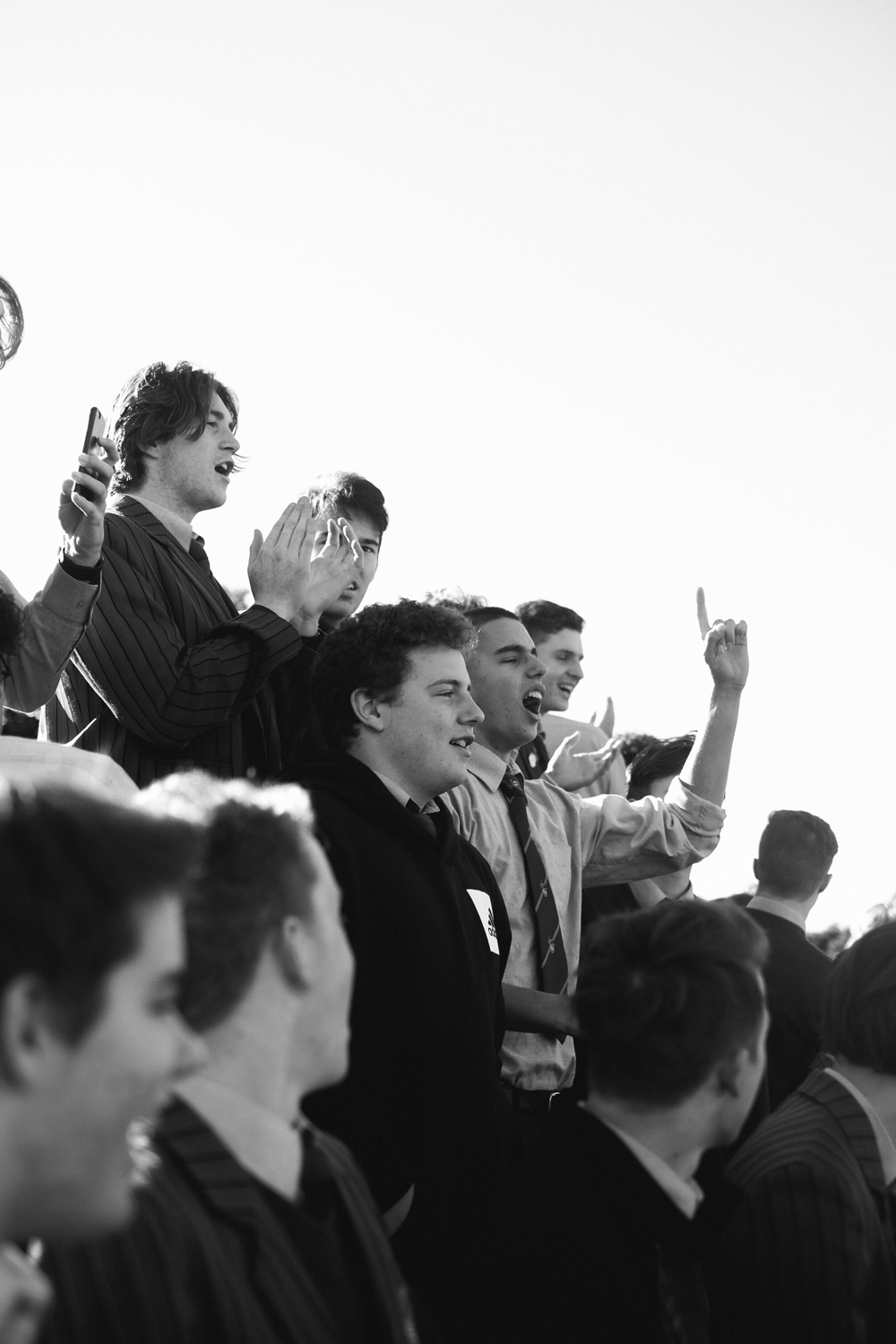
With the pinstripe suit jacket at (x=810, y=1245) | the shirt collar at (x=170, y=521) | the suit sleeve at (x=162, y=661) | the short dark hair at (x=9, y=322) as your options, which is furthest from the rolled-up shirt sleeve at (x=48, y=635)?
the pinstripe suit jacket at (x=810, y=1245)

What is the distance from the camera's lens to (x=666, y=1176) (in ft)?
7.35

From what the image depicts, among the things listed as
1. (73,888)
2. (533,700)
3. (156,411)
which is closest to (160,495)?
(156,411)

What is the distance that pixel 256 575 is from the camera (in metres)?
3.33

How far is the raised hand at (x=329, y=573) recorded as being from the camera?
3383mm

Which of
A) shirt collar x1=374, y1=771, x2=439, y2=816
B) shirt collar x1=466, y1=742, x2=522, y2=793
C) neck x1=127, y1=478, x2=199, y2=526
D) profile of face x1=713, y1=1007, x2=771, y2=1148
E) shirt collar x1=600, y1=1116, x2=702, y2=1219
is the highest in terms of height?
neck x1=127, y1=478, x2=199, y2=526

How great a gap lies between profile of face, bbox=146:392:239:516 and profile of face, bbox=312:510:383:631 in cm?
44

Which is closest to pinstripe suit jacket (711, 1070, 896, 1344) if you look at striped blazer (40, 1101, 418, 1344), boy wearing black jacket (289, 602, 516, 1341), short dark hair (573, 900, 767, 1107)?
short dark hair (573, 900, 767, 1107)

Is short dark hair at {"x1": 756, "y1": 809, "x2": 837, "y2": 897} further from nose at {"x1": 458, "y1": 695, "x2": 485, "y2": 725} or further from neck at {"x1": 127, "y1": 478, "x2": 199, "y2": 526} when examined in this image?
neck at {"x1": 127, "y1": 478, "x2": 199, "y2": 526}

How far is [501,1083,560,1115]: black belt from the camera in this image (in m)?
3.37

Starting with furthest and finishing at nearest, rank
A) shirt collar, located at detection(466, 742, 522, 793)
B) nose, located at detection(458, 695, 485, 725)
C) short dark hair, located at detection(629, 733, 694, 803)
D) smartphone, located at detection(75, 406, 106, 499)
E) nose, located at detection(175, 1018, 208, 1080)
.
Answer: short dark hair, located at detection(629, 733, 694, 803), shirt collar, located at detection(466, 742, 522, 793), nose, located at detection(458, 695, 485, 725), smartphone, located at detection(75, 406, 106, 499), nose, located at detection(175, 1018, 208, 1080)

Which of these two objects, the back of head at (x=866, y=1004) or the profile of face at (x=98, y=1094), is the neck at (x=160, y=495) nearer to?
the back of head at (x=866, y=1004)

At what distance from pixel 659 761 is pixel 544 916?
173 cm

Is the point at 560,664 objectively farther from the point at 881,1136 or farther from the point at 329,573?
the point at 881,1136

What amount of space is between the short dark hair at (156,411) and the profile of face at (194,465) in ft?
0.07
